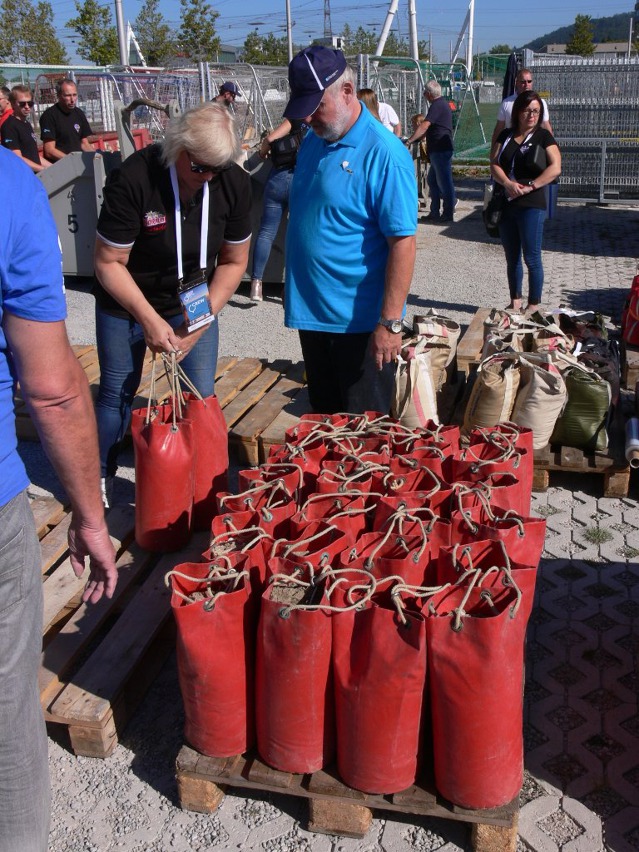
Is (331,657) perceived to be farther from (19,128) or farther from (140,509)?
(19,128)

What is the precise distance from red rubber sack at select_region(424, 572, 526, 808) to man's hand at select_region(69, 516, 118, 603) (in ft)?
2.85

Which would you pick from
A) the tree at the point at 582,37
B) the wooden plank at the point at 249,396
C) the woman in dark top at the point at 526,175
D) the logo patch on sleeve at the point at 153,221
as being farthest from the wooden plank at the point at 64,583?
the tree at the point at 582,37

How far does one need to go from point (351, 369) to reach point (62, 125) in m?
8.60

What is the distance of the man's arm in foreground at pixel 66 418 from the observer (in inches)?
71.2

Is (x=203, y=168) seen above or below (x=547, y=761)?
above

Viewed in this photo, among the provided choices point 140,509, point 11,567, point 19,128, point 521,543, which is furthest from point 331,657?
point 19,128

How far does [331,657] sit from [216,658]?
1.12ft

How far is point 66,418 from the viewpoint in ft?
6.44

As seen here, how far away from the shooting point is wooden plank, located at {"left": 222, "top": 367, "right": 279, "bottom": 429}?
515cm

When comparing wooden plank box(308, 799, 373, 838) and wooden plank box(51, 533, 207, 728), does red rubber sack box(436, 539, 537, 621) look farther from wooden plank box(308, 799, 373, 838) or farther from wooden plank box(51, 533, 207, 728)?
wooden plank box(51, 533, 207, 728)

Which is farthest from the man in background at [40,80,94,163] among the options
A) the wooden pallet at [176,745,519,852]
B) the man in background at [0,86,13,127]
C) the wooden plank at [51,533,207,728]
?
the wooden pallet at [176,745,519,852]

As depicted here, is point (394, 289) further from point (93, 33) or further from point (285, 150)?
point (93, 33)

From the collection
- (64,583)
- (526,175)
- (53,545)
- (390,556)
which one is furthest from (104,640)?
(526,175)

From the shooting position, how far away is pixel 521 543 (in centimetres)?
280
